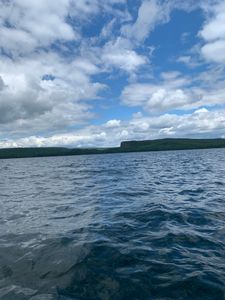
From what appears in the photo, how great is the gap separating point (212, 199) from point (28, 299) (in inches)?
594

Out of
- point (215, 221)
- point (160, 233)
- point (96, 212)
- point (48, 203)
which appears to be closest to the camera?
point (160, 233)

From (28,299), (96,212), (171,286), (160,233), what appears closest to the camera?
(28,299)

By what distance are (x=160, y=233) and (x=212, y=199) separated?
339 inches

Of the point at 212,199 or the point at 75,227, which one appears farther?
the point at 212,199

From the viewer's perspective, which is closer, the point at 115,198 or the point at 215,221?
the point at 215,221

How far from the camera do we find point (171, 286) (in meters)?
7.40

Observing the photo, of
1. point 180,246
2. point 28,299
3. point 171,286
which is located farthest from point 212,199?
point 28,299

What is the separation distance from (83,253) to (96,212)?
6680 millimetres

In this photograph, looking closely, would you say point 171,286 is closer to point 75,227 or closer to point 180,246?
point 180,246

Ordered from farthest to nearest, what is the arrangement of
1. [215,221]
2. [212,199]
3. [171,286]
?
[212,199] → [215,221] → [171,286]

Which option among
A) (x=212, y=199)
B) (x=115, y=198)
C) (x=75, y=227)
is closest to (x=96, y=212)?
(x=75, y=227)

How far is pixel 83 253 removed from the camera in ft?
33.2

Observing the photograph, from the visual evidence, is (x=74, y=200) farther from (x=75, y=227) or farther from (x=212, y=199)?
(x=212, y=199)

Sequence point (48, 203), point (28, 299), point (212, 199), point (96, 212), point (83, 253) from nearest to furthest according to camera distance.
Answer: point (28, 299), point (83, 253), point (96, 212), point (212, 199), point (48, 203)
